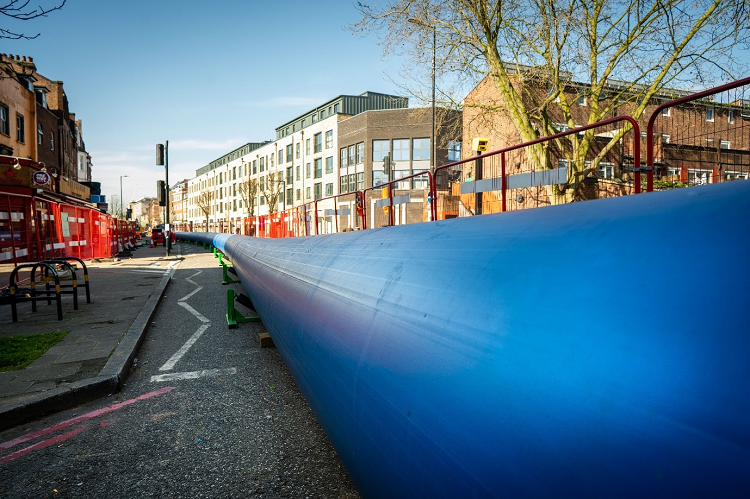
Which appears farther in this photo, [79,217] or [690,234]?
[79,217]

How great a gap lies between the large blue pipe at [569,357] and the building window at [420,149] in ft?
136

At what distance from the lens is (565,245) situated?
113 cm

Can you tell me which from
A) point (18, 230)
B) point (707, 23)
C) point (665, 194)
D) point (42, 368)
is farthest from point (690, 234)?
point (707, 23)

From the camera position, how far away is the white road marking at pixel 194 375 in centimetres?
457

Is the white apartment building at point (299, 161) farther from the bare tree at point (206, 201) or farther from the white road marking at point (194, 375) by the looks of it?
the white road marking at point (194, 375)

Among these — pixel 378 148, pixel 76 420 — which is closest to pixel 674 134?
pixel 76 420

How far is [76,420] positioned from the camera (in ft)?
11.9

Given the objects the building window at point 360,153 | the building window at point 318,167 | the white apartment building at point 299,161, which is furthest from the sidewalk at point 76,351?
the building window at point 318,167

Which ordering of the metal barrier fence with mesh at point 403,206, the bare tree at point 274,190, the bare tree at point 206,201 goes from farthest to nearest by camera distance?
the bare tree at point 206,201, the bare tree at point 274,190, the metal barrier fence with mesh at point 403,206

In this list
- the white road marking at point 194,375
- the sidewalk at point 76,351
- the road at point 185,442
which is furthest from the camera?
the white road marking at point 194,375

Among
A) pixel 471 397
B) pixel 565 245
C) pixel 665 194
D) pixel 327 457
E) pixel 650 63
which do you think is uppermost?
pixel 650 63

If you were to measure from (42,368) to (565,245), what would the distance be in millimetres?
5251

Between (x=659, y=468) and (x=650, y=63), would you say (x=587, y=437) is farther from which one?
(x=650, y=63)

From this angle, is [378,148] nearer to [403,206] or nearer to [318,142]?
[318,142]
